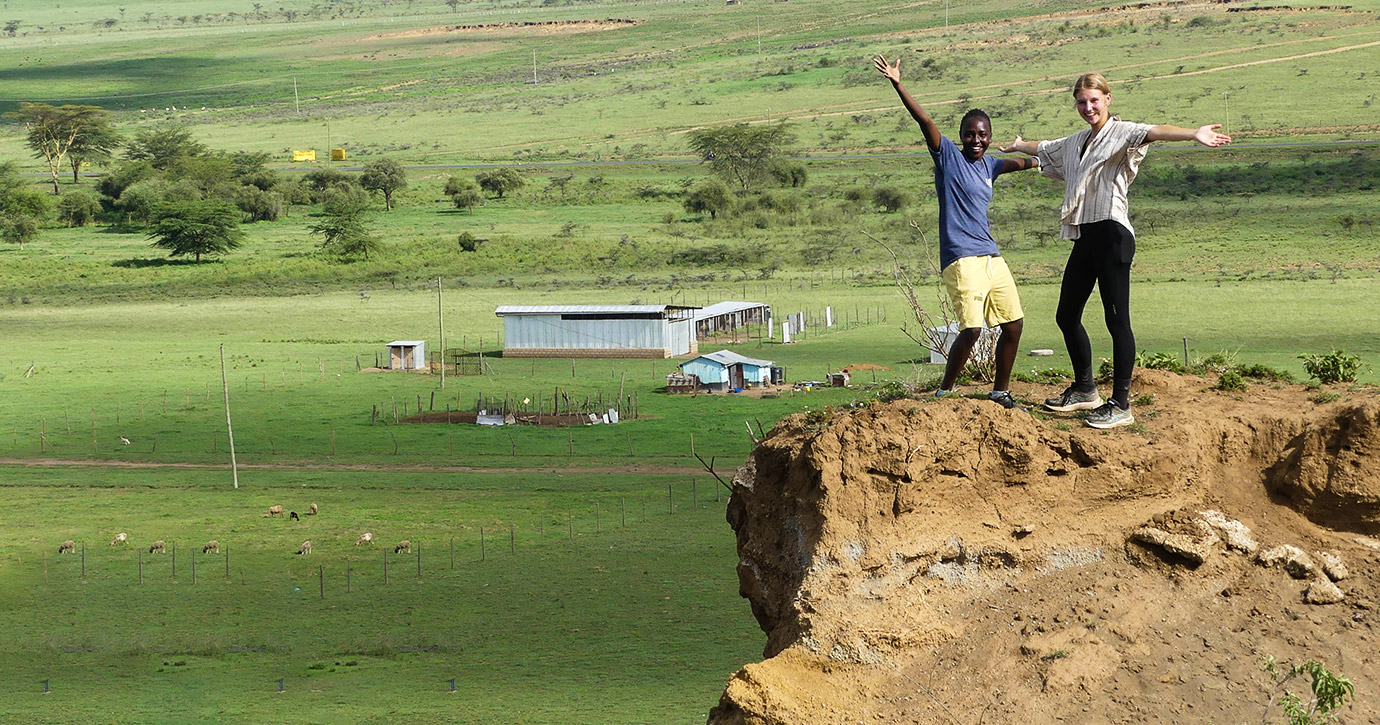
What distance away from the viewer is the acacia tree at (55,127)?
482 feet

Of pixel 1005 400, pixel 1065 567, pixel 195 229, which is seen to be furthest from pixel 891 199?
pixel 1065 567

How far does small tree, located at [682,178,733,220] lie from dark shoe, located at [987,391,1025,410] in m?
103

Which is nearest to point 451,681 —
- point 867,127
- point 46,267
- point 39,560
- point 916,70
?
point 39,560

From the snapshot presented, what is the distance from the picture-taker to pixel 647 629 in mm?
30312

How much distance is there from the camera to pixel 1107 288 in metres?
10.1

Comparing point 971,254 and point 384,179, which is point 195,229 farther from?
point 971,254

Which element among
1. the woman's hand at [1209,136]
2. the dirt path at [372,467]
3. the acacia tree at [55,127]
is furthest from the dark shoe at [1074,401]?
the acacia tree at [55,127]

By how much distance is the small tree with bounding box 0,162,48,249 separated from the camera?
114 m

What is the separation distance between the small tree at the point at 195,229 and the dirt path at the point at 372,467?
5716 centimetres

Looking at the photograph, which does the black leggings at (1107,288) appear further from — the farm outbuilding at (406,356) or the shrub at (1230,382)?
the farm outbuilding at (406,356)

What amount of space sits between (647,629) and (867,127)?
119 meters

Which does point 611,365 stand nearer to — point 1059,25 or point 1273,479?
point 1273,479

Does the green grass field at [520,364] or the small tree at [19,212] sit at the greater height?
the small tree at [19,212]

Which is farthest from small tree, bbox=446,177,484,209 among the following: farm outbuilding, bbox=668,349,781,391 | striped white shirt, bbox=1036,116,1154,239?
striped white shirt, bbox=1036,116,1154,239
